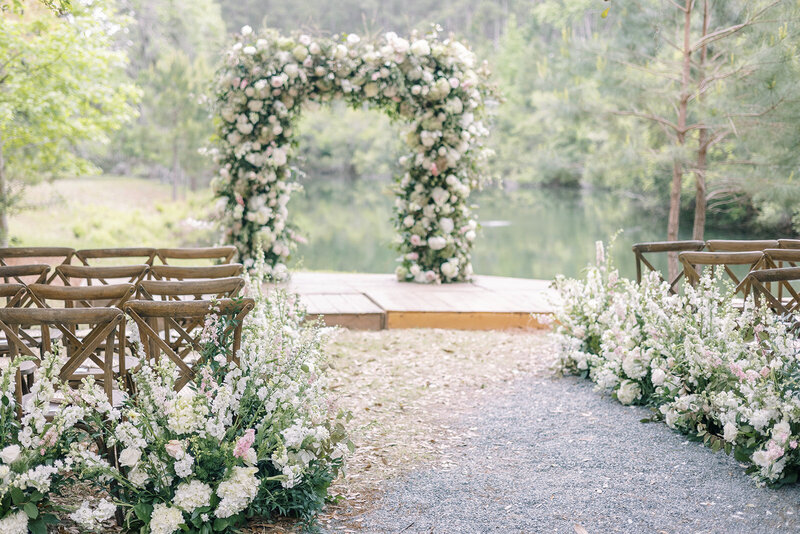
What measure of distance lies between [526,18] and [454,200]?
37.9m

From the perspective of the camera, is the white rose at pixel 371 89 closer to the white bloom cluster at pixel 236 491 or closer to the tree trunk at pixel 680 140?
the tree trunk at pixel 680 140

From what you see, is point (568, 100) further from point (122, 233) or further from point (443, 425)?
point (122, 233)

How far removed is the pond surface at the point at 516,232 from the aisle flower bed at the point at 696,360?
6.55 metres

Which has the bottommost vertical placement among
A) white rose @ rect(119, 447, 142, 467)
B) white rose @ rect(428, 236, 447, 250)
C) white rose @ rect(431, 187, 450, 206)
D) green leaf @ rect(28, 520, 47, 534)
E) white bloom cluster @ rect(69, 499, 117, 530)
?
green leaf @ rect(28, 520, 47, 534)

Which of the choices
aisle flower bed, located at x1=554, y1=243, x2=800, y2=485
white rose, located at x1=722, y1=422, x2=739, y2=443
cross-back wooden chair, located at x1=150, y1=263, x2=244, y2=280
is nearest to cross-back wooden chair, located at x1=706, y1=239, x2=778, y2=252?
aisle flower bed, located at x1=554, y1=243, x2=800, y2=485

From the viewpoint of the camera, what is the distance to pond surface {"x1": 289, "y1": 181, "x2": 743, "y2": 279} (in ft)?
56.7

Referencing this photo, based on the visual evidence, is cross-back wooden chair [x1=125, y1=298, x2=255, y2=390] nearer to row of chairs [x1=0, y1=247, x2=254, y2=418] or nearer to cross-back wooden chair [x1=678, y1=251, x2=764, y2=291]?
row of chairs [x1=0, y1=247, x2=254, y2=418]

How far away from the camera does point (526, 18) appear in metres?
43.1

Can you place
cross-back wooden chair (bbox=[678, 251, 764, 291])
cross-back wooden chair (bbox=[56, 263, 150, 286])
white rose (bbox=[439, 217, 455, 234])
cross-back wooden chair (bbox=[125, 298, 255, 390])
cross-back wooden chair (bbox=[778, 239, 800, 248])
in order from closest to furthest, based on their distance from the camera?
cross-back wooden chair (bbox=[125, 298, 255, 390]) < cross-back wooden chair (bbox=[56, 263, 150, 286]) < cross-back wooden chair (bbox=[678, 251, 764, 291]) < cross-back wooden chair (bbox=[778, 239, 800, 248]) < white rose (bbox=[439, 217, 455, 234])

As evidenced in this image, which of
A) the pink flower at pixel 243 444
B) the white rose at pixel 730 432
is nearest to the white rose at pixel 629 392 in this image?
the white rose at pixel 730 432

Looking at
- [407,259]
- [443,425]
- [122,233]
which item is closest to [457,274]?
[407,259]

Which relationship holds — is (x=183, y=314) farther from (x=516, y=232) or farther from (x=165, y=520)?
(x=516, y=232)

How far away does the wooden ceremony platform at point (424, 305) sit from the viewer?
6469 mm

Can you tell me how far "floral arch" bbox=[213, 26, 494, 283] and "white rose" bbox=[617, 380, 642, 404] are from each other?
3.99 metres
